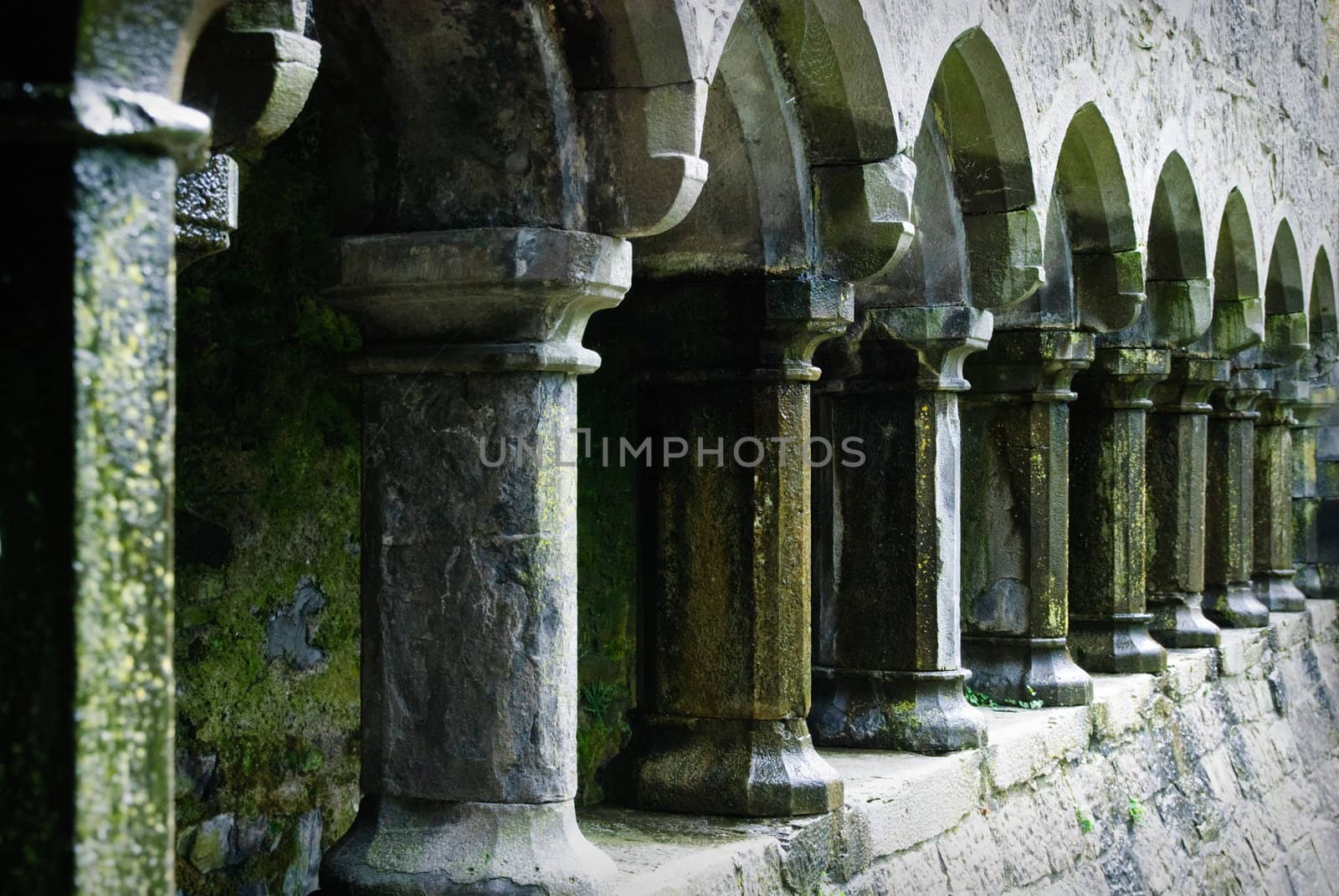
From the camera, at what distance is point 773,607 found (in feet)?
12.8

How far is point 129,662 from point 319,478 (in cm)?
221

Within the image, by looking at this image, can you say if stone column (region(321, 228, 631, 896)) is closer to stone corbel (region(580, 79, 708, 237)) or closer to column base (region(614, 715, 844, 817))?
stone corbel (region(580, 79, 708, 237))

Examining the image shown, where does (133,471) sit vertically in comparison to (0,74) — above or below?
below

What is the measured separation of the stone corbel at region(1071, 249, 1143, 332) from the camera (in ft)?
19.8

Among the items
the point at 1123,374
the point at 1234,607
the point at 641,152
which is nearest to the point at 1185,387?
the point at 1123,374

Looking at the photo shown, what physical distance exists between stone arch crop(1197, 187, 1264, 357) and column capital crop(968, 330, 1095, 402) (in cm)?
271

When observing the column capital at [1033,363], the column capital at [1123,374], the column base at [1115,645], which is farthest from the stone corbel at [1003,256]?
the column base at [1115,645]

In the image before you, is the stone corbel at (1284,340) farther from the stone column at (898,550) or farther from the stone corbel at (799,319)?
the stone corbel at (799,319)

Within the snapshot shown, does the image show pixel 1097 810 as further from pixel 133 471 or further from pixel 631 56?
pixel 133 471

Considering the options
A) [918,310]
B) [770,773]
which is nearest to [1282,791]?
[918,310]

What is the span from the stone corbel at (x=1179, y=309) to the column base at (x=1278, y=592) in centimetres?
346

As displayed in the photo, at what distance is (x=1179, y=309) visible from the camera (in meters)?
7.10

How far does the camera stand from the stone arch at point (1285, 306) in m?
9.50

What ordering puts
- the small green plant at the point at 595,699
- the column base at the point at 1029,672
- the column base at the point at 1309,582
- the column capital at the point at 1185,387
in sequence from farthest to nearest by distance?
the column base at the point at 1309,582
the column capital at the point at 1185,387
the column base at the point at 1029,672
the small green plant at the point at 595,699
